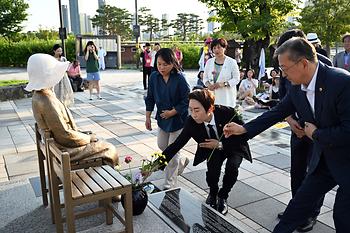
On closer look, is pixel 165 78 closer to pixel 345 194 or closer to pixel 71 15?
pixel 345 194

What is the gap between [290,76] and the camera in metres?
2.34

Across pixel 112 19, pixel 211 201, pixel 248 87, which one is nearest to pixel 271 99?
pixel 248 87

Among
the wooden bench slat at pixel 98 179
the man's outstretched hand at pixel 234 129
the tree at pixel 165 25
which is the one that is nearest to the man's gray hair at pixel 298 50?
the man's outstretched hand at pixel 234 129

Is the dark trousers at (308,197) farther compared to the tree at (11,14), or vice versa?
the tree at (11,14)

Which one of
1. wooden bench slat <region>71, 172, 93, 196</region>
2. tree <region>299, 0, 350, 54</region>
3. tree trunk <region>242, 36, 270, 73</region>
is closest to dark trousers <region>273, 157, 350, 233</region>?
wooden bench slat <region>71, 172, 93, 196</region>

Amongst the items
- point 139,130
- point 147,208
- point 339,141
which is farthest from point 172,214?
point 139,130

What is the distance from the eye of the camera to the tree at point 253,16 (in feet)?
→ 39.3

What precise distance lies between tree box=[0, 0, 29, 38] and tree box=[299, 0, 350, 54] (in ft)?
39.0

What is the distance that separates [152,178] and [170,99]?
1122mm

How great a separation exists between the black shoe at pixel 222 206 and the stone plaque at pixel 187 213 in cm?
11

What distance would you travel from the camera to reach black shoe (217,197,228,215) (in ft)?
11.6

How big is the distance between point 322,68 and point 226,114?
4.03 ft

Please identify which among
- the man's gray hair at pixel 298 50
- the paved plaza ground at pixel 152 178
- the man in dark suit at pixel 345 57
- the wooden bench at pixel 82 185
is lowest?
the paved plaza ground at pixel 152 178

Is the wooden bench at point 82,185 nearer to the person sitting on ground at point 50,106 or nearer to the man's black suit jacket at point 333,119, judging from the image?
the person sitting on ground at point 50,106
